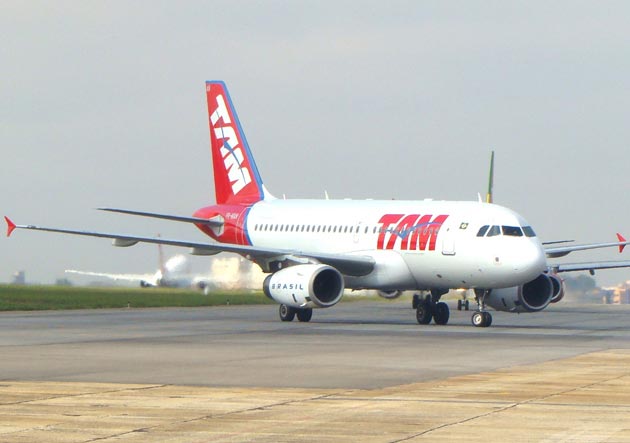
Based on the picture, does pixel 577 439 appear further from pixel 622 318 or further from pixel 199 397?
pixel 622 318

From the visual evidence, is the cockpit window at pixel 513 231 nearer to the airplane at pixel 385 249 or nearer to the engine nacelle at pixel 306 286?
the airplane at pixel 385 249

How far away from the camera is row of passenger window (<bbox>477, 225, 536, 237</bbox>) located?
125ft

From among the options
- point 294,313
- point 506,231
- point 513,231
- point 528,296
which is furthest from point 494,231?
point 294,313

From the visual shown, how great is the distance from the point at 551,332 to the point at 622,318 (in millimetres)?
13250

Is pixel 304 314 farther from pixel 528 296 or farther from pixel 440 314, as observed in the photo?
pixel 528 296

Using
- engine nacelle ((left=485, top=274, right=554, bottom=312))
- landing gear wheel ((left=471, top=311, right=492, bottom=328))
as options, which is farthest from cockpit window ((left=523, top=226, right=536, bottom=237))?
engine nacelle ((left=485, top=274, right=554, bottom=312))

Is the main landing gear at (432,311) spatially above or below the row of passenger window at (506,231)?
below

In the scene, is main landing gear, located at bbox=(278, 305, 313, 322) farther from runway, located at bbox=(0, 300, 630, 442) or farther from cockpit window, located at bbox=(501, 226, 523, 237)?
cockpit window, located at bbox=(501, 226, 523, 237)

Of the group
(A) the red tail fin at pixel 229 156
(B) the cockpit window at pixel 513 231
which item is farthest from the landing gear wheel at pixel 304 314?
(A) the red tail fin at pixel 229 156

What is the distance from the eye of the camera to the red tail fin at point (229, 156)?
50.2m

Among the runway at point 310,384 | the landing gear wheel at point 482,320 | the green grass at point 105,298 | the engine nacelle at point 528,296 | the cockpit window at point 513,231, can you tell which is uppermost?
the cockpit window at point 513,231

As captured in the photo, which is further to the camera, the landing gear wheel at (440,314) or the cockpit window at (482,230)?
the landing gear wheel at (440,314)

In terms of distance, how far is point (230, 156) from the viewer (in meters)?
51.3

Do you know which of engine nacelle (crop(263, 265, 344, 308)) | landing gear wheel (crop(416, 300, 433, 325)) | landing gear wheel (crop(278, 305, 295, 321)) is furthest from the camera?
landing gear wheel (crop(278, 305, 295, 321))
